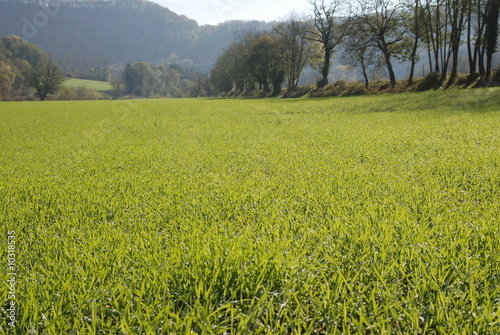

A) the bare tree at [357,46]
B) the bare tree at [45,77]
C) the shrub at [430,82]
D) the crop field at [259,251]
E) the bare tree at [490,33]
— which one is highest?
the bare tree at [45,77]

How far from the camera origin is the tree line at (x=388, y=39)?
105 ft

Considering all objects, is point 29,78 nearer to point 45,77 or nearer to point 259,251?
point 45,77

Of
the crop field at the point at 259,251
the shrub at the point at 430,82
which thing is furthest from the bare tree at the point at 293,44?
the crop field at the point at 259,251

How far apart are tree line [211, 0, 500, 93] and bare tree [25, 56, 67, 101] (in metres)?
51.7

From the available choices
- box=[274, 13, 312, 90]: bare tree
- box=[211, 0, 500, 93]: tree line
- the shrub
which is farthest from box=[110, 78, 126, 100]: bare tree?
the shrub

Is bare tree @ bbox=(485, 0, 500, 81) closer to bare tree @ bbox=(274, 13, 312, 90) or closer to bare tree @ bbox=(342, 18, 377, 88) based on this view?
bare tree @ bbox=(342, 18, 377, 88)

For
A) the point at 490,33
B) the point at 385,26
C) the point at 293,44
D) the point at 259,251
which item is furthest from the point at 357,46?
the point at 259,251

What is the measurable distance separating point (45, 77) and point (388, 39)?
8328 centimetres

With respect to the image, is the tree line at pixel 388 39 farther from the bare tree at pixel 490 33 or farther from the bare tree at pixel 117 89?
the bare tree at pixel 117 89

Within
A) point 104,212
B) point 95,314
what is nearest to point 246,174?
point 104,212

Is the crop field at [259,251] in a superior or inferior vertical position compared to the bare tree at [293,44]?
inferior

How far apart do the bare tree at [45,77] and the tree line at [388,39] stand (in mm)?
51679

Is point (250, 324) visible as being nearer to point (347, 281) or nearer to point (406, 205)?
point (347, 281)

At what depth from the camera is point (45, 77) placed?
77812mm
